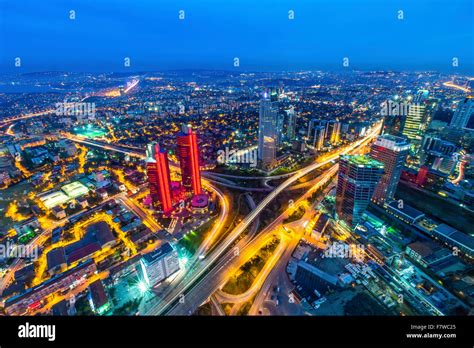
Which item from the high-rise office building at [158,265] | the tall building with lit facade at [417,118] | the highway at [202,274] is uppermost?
the tall building with lit facade at [417,118]

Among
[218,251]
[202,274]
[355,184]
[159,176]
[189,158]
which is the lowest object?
[202,274]

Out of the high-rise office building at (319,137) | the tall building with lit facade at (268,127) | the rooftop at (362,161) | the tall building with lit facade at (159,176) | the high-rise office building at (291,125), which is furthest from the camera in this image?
the high-rise office building at (291,125)

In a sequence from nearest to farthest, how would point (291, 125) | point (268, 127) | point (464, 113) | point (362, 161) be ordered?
point (362, 161), point (268, 127), point (464, 113), point (291, 125)

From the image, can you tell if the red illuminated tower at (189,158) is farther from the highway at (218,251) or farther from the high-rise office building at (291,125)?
the high-rise office building at (291,125)

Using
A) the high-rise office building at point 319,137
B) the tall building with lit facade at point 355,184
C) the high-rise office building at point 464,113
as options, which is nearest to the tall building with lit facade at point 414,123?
the high-rise office building at point 319,137

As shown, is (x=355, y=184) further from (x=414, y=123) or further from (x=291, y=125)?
(x=291, y=125)

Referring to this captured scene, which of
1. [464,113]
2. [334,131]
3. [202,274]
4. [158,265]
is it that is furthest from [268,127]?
[464,113]
